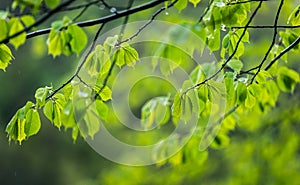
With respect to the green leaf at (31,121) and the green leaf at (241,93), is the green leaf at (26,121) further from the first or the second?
the green leaf at (241,93)

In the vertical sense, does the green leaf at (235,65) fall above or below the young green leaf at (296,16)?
below

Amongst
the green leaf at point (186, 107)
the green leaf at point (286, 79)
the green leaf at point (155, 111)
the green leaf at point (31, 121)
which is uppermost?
the green leaf at point (31, 121)

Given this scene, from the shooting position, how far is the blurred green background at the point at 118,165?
2.63 m

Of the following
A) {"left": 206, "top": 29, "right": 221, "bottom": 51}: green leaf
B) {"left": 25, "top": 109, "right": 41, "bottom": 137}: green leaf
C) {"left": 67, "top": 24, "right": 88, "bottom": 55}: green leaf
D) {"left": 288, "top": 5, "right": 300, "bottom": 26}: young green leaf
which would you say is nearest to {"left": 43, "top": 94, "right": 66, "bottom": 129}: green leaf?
{"left": 25, "top": 109, "right": 41, "bottom": 137}: green leaf

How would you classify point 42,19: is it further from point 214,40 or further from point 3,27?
point 214,40

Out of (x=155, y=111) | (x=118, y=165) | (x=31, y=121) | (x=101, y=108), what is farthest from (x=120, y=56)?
(x=118, y=165)

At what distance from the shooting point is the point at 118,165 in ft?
12.3

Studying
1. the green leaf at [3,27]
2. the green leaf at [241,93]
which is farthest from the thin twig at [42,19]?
the green leaf at [241,93]

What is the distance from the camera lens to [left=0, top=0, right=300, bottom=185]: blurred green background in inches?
104

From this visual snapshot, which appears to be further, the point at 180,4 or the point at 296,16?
the point at 296,16

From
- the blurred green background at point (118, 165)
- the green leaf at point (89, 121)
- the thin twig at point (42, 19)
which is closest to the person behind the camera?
the thin twig at point (42, 19)

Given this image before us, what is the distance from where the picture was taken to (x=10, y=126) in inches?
43.3

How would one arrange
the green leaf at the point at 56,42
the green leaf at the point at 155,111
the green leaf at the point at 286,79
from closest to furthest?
the green leaf at the point at 56,42 → the green leaf at the point at 155,111 → the green leaf at the point at 286,79

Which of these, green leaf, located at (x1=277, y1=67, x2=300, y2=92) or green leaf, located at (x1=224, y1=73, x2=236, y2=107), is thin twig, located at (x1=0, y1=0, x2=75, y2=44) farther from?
green leaf, located at (x1=277, y1=67, x2=300, y2=92)
